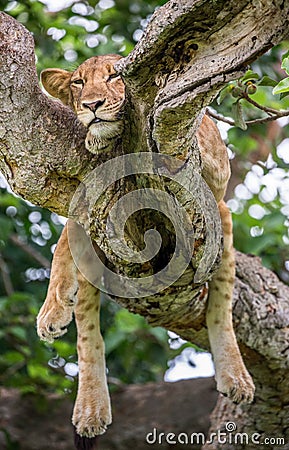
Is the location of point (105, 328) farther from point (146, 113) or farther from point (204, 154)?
point (146, 113)

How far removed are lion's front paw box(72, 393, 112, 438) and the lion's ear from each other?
1.37 metres

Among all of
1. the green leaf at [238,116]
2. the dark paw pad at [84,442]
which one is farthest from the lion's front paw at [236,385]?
the green leaf at [238,116]

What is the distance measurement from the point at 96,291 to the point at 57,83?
3.29 feet

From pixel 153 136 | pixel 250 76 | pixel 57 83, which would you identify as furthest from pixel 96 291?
pixel 153 136

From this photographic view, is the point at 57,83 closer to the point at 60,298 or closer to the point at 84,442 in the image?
the point at 60,298

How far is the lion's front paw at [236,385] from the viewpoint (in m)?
3.82

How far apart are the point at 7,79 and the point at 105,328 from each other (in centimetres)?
292

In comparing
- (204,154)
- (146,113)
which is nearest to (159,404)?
(204,154)

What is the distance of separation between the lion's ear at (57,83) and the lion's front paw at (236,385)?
4.51 feet

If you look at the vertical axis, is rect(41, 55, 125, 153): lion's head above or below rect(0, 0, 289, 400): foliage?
above

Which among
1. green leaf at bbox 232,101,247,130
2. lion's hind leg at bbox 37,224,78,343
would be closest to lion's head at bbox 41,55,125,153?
green leaf at bbox 232,101,247,130

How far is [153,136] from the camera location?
108 inches

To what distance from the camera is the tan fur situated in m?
2.98

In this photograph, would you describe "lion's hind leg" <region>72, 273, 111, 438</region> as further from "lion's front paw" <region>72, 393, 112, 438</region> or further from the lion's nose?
the lion's nose
